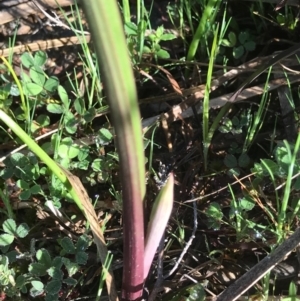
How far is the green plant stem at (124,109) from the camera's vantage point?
502 millimetres

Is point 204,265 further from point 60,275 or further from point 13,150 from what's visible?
point 13,150

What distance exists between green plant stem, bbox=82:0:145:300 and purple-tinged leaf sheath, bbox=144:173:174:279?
1.1 inches

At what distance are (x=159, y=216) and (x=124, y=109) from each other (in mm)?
316

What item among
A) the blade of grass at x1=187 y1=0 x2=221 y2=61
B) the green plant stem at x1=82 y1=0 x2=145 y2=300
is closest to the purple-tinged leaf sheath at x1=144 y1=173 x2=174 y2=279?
the green plant stem at x1=82 y1=0 x2=145 y2=300

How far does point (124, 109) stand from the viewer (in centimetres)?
59

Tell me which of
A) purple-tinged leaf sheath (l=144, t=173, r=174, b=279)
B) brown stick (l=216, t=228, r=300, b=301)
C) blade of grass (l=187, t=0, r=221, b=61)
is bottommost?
brown stick (l=216, t=228, r=300, b=301)

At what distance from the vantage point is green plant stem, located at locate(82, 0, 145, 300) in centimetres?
50

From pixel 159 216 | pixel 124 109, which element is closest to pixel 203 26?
pixel 159 216

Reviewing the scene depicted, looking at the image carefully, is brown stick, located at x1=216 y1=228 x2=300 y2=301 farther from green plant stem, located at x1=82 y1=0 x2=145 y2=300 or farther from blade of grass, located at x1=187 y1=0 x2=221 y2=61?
blade of grass, located at x1=187 y1=0 x2=221 y2=61

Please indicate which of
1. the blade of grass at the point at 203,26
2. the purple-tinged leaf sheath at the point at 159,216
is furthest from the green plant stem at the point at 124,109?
the blade of grass at the point at 203,26

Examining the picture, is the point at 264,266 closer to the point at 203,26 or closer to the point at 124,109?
the point at 124,109

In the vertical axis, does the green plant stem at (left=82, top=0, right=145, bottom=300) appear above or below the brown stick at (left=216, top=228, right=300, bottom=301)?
above

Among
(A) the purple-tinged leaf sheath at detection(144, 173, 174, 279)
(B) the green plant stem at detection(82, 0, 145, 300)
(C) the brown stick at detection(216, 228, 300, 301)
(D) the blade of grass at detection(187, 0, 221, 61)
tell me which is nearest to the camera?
(B) the green plant stem at detection(82, 0, 145, 300)

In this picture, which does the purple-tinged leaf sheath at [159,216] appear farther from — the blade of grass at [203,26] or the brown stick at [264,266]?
the blade of grass at [203,26]
